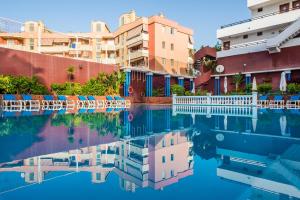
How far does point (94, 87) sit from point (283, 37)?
18230 mm

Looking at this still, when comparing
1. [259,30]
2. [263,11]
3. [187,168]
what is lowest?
[187,168]

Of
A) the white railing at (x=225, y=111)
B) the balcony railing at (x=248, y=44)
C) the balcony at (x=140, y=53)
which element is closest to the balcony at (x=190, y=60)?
the balcony at (x=140, y=53)

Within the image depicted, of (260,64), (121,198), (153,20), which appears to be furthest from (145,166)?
(153,20)

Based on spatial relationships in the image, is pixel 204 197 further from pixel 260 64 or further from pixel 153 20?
pixel 153 20

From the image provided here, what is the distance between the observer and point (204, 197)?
2740 mm

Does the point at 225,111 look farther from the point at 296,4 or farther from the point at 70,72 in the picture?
the point at 296,4

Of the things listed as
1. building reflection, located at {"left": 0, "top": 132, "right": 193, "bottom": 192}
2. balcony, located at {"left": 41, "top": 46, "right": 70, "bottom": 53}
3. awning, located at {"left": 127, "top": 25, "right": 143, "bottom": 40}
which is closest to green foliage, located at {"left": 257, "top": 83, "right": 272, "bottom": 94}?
awning, located at {"left": 127, "top": 25, "right": 143, "bottom": 40}

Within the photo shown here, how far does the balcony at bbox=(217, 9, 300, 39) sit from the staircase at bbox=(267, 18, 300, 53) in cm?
114

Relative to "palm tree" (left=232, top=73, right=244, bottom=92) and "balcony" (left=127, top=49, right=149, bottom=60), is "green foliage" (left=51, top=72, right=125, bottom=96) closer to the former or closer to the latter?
"balcony" (left=127, top=49, right=149, bottom=60)

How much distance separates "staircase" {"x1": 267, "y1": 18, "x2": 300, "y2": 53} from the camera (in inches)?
949

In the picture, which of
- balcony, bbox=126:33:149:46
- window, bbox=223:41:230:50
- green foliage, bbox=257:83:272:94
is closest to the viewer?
green foliage, bbox=257:83:272:94

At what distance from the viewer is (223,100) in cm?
1959

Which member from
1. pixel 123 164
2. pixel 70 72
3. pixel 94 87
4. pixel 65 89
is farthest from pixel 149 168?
pixel 70 72

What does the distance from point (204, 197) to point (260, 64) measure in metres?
27.1
